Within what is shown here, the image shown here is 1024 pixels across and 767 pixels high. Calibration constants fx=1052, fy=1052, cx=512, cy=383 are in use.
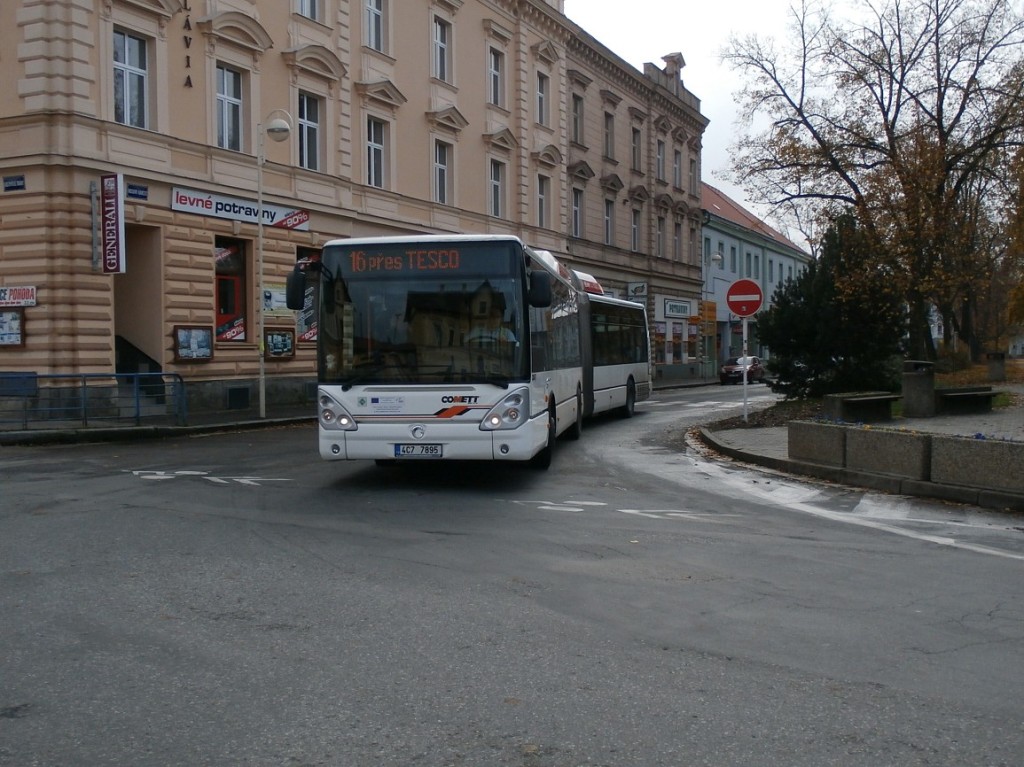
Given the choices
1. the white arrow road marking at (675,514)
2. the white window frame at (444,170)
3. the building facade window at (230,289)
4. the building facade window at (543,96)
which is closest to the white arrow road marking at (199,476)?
the white arrow road marking at (675,514)

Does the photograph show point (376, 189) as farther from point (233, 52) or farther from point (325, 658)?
point (325, 658)

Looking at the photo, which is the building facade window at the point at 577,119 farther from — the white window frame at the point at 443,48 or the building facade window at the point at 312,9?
the building facade window at the point at 312,9

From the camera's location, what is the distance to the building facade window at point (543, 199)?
41.0 m

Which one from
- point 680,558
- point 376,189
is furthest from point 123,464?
point 376,189

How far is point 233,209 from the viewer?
24.8 meters

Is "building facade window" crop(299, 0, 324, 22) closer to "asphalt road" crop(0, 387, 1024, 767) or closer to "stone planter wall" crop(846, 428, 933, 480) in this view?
"asphalt road" crop(0, 387, 1024, 767)

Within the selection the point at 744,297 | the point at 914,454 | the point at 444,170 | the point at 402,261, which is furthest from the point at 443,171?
the point at 914,454

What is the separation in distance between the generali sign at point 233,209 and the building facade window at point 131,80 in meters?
1.74

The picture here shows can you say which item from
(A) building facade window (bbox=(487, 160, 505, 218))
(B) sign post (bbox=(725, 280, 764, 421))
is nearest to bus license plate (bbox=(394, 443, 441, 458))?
(B) sign post (bbox=(725, 280, 764, 421))

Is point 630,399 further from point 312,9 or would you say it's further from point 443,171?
point 312,9

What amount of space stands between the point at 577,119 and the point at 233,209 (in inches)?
917

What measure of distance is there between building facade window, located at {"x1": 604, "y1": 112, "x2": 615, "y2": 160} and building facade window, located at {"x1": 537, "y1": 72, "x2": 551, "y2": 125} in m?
6.74

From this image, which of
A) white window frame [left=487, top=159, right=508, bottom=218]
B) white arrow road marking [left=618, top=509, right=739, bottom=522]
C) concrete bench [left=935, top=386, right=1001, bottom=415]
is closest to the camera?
white arrow road marking [left=618, top=509, right=739, bottom=522]

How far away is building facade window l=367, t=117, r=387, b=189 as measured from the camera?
30172 millimetres
